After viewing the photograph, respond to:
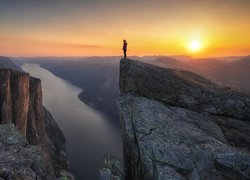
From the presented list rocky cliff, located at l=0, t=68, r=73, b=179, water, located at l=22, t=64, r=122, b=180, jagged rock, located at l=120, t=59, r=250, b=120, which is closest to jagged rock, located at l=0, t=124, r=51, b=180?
rocky cliff, located at l=0, t=68, r=73, b=179

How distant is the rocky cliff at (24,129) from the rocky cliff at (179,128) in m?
9.00

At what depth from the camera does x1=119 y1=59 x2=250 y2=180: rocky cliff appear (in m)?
16.0

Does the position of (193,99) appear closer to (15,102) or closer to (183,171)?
(183,171)

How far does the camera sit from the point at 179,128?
1880 centimetres

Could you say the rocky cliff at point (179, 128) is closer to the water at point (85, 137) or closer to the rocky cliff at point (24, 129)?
the rocky cliff at point (24, 129)

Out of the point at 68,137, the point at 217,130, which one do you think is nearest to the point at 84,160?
the point at 68,137

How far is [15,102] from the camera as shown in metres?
50.9

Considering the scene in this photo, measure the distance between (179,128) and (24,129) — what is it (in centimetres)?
4390

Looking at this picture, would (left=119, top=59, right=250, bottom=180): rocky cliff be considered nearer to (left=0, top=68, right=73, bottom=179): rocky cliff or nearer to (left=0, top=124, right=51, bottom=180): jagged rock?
(left=0, top=124, right=51, bottom=180): jagged rock

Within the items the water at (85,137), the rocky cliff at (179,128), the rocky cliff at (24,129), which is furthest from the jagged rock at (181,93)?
the water at (85,137)

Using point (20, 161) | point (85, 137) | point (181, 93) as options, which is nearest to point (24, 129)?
point (20, 161)

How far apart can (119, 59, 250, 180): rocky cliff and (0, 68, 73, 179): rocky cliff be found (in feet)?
29.5

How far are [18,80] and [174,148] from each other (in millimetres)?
45764

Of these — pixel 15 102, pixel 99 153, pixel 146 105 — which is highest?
pixel 146 105
